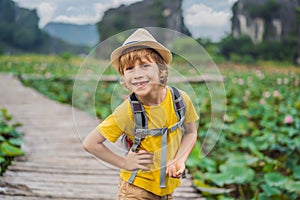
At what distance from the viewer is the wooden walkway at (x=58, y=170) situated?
164 cm

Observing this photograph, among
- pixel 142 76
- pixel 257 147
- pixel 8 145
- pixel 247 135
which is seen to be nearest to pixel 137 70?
pixel 142 76

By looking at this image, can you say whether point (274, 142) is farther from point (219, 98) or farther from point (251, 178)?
point (219, 98)

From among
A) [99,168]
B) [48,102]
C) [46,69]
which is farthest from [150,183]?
[46,69]

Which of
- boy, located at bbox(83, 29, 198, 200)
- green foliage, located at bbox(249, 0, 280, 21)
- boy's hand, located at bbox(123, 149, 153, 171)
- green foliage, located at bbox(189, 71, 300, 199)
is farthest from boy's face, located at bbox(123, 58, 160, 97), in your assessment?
green foliage, located at bbox(249, 0, 280, 21)

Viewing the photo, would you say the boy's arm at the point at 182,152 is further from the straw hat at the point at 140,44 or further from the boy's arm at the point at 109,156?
the straw hat at the point at 140,44

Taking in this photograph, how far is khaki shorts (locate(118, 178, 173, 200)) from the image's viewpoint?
0.96 m

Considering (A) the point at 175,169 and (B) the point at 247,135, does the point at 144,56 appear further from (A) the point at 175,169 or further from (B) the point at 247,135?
(B) the point at 247,135

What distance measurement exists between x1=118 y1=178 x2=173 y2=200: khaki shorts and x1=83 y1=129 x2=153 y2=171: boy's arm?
0.24ft

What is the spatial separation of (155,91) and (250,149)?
6.43 feet

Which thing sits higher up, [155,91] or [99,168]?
[155,91]

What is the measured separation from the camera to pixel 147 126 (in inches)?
34.2

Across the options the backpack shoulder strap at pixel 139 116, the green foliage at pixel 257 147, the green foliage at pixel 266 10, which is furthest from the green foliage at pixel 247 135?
the green foliage at pixel 266 10

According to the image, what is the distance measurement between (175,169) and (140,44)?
0.80 feet

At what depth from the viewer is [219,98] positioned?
0.97 metres
